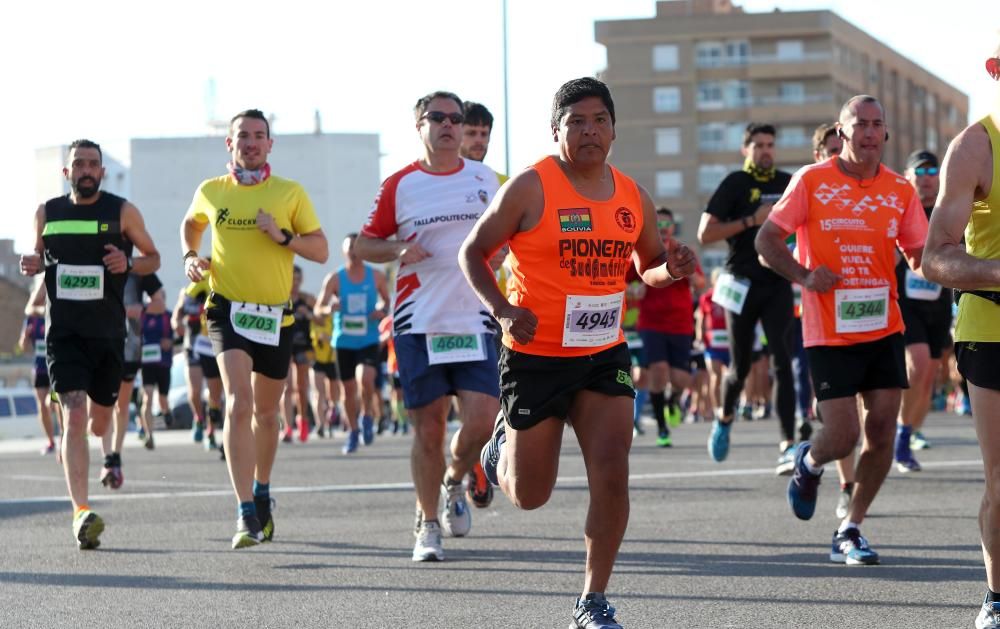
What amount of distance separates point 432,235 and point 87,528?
8.19 ft

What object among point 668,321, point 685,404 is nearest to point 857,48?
point 685,404

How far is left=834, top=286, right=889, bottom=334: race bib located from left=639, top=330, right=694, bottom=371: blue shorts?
871cm

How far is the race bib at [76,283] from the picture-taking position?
991cm

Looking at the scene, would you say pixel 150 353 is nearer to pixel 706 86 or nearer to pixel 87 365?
pixel 87 365

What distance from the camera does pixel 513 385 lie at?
645 cm

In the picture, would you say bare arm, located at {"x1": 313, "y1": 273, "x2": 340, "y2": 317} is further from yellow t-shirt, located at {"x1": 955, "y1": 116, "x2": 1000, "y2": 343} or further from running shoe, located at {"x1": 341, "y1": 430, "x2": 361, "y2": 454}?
yellow t-shirt, located at {"x1": 955, "y1": 116, "x2": 1000, "y2": 343}

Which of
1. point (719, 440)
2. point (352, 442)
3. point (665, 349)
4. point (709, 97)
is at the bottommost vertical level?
point (352, 442)

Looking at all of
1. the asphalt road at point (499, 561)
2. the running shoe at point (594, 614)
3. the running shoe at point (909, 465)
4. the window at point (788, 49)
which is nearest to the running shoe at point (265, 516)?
the asphalt road at point (499, 561)

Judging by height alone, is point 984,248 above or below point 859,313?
above

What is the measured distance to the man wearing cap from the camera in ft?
41.2

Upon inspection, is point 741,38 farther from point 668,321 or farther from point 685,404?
point 668,321

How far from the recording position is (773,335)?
12516 mm

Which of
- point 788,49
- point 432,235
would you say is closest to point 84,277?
point 432,235

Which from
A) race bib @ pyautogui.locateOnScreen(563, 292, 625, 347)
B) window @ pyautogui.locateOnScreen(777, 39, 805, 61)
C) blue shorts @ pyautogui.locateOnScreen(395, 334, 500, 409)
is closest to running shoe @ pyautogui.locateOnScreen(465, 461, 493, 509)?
blue shorts @ pyautogui.locateOnScreen(395, 334, 500, 409)
